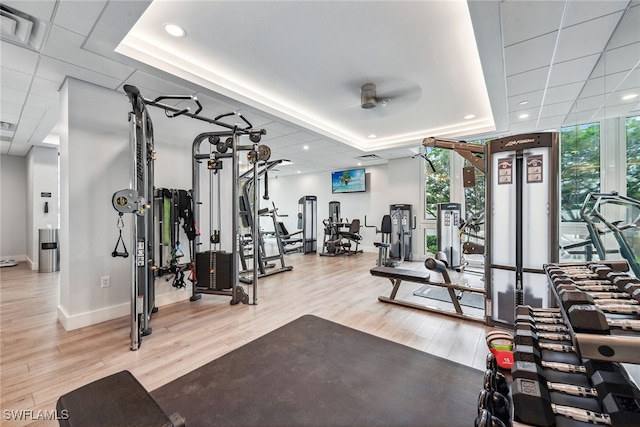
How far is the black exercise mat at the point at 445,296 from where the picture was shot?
3671mm

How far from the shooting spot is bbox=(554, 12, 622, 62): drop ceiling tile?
2.16 meters

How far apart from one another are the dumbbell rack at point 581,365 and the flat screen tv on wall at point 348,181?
26.0 feet

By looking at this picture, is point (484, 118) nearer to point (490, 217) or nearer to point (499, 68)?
point (499, 68)

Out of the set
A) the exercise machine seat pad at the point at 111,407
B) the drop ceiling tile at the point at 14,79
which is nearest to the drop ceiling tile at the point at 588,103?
the exercise machine seat pad at the point at 111,407

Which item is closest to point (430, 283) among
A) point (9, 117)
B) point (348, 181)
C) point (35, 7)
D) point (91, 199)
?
point (91, 199)

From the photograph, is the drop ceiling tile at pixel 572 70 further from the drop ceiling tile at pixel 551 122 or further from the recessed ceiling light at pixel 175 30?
the recessed ceiling light at pixel 175 30

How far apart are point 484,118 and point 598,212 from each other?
2804 mm

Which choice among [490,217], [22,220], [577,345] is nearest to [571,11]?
[490,217]

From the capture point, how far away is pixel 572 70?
2.85 metres

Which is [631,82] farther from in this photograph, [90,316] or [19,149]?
[19,149]

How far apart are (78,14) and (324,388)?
329cm

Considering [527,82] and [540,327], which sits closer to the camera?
[540,327]

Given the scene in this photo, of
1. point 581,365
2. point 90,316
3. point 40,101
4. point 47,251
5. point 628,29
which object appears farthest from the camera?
point 47,251

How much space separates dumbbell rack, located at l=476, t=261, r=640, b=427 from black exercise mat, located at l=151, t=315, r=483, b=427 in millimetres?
735
